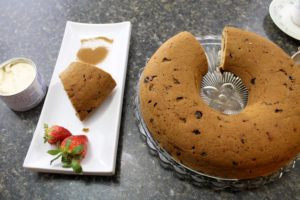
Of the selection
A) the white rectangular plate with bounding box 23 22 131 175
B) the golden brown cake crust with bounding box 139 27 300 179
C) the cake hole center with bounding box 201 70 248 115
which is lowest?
the white rectangular plate with bounding box 23 22 131 175

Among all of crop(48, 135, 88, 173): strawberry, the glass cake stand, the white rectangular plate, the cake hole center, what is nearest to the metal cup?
the white rectangular plate

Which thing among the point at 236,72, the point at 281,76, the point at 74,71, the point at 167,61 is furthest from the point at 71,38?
the point at 281,76

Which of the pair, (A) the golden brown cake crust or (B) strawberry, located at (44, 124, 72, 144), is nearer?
(A) the golden brown cake crust

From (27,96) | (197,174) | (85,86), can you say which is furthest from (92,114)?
(197,174)

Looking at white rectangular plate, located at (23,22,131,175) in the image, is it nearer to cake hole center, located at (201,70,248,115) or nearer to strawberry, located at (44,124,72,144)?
strawberry, located at (44,124,72,144)

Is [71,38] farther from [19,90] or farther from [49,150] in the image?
[49,150]

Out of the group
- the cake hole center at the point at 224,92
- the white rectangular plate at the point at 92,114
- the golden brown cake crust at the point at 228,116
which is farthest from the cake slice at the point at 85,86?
the cake hole center at the point at 224,92
